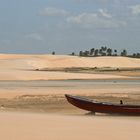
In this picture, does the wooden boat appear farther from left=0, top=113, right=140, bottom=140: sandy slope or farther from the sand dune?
the sand dune

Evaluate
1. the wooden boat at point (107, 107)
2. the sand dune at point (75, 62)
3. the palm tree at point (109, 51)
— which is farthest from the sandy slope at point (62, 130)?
the palm tree at point (109, 51)

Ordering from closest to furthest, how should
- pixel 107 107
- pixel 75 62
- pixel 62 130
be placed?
1. pixel 62 130
2. pixel 107 107
3. pixel 75 62

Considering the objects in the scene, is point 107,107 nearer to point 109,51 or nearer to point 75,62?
point 75,62

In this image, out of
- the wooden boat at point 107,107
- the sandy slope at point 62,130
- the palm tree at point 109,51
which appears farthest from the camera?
the palm tree at point 109,51

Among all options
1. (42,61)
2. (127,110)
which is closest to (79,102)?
(127,110)

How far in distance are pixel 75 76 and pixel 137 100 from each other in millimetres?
34988

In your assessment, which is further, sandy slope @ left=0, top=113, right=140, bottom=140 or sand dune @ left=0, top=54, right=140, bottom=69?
sand dune @ left=0, top=54, right=140, bottom=69

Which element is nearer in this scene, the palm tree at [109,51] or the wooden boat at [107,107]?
the wooden boat at [107,107]

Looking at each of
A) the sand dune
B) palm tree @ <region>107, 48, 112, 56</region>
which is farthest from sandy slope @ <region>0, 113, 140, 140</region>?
palm tree @ <region>107, 48, 112, 56</region>

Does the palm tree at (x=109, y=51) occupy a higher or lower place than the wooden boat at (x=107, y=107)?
higher

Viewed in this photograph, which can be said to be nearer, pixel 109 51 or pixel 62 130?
pixel 62 130

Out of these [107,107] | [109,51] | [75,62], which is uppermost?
[109,51]

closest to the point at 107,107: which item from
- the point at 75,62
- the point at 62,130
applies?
the point at 62,130

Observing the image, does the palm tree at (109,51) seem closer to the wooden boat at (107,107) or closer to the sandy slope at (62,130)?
the wooden boat at (107,107)
